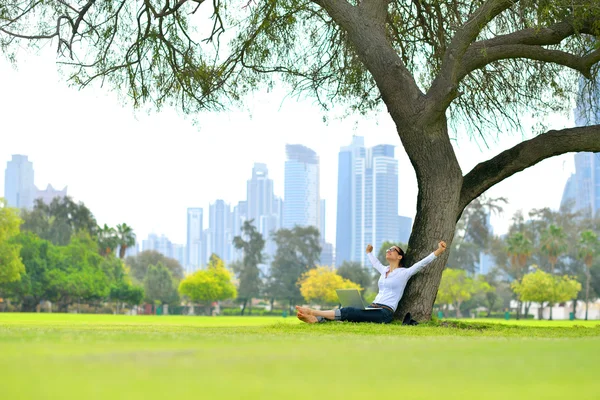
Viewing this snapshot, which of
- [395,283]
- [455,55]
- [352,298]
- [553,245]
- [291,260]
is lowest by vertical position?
[352,298]

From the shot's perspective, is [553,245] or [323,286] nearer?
[323,286]

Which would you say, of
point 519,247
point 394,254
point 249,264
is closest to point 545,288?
point 519,247

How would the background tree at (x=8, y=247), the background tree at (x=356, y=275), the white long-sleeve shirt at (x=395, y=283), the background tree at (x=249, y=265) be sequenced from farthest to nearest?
the background tree at (x=249, y=265) < the background tree at (x=356, y=275) < the background tree at (x=8, y=247) < the white long-sleeve shirt at (x=395, y=283)

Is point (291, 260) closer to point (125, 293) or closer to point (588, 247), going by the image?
point (125, 293)

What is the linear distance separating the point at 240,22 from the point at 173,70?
185 centimetres

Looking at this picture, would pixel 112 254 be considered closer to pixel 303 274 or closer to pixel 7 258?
pixel 303 274

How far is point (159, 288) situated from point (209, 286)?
884 centimetres

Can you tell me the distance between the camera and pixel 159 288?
82.6 metres

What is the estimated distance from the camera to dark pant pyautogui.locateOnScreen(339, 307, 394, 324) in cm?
1104

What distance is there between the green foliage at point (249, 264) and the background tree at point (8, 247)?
35.0 m

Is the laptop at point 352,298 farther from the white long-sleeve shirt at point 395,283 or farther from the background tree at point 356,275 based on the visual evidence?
the background tree at point 356,275

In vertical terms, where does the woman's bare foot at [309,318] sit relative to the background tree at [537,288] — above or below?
below

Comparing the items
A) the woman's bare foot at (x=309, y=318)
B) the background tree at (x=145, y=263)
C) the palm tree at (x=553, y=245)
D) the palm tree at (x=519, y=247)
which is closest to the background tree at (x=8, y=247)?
the woman's bare foot at (x=309, y=318)

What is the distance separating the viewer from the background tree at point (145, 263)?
345 feet
